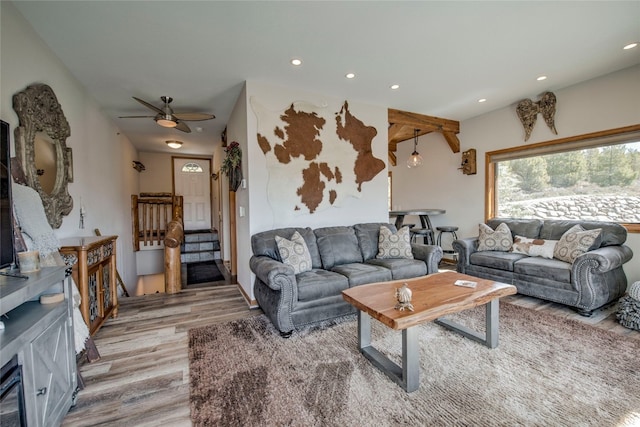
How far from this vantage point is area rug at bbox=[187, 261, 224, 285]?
4.98m

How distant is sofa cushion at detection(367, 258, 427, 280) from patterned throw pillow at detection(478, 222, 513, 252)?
1.30 m

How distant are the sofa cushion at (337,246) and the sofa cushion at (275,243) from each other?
9 centimetres

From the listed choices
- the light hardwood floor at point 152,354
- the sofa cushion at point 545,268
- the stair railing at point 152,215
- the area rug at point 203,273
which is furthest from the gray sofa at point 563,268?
the stair railing at point 152,215

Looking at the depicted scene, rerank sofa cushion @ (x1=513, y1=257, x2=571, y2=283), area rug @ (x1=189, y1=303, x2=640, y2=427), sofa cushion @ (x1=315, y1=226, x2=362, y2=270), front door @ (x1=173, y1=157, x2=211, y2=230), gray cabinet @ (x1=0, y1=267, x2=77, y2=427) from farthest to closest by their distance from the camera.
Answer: front door @ (x1=173, y1=157, x2=211, y2=230) < sofa cushion @ (x1=315, y1=226, x2=362, y2=270) < sofa cushion @ (x1=513, y1=257, x2=571, y2=283) < area rug @ (x1=189, y1=303, x2=640, y2=427) < gray cabinet @ (x1=0, y1=267, x2=77, y2=427)

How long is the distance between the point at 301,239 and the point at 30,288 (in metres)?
2.24

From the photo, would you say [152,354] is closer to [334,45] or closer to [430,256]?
[430,256]

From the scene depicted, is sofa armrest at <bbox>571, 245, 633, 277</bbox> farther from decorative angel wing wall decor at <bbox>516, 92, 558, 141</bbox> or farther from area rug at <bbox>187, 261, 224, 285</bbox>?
area rug at <bbox>187, 261, 224, 285</bbox>

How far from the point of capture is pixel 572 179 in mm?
4055

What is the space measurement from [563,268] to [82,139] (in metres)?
5.83

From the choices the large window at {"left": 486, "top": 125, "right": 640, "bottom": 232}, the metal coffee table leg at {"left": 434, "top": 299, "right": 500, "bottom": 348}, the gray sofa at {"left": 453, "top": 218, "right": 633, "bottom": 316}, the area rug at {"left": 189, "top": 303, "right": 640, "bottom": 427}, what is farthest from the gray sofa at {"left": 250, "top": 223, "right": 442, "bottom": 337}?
the large window at {"left": 486, "top": 125, "right": 640, "bottom": 232}

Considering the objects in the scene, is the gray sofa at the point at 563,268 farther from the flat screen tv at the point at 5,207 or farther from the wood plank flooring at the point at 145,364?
the flat screen tv at the point at 5,207

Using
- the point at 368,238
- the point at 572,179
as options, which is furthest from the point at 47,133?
the point at 572,179

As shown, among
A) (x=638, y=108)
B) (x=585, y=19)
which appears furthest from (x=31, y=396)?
(x=638, y=108)

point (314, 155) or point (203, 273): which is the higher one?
point (314, 155)
